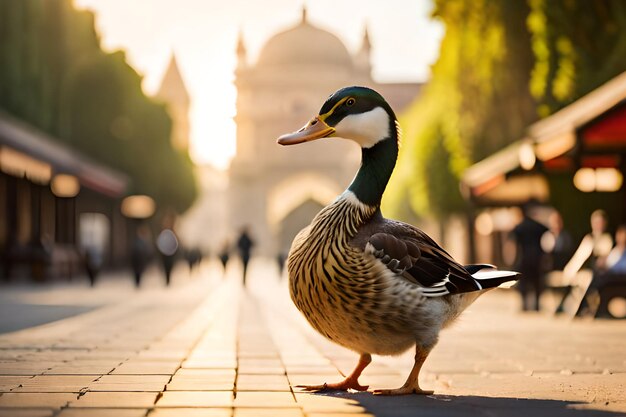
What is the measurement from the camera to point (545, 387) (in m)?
5.86

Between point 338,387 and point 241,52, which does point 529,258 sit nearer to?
point 338,387

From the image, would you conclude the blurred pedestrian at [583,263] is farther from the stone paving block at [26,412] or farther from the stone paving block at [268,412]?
the stone paving block at [26,412]

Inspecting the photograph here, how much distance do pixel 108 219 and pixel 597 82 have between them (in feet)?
97.7

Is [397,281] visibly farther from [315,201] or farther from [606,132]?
[315,201]

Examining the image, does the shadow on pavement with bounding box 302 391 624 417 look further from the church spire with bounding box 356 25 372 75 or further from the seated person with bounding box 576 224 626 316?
the church spire with bounding box 356 25 372 75

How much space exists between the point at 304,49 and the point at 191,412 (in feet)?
303

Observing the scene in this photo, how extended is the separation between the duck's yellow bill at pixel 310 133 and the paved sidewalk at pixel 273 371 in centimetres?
123

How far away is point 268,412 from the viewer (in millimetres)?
4656

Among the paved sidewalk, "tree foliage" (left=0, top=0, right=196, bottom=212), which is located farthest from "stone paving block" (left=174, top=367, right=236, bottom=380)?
"tree foliage" (left=0, top=0, right=196, bottom=212)

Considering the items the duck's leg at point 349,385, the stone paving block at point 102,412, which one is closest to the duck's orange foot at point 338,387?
the duck's leg at point 349,385

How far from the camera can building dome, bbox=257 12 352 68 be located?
314ft

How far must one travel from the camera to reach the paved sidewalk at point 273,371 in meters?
4.84

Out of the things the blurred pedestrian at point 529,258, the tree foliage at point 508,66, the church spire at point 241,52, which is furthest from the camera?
the church spire at point 241,52

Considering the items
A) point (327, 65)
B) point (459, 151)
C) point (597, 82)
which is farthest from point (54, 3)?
point (327, 65)
